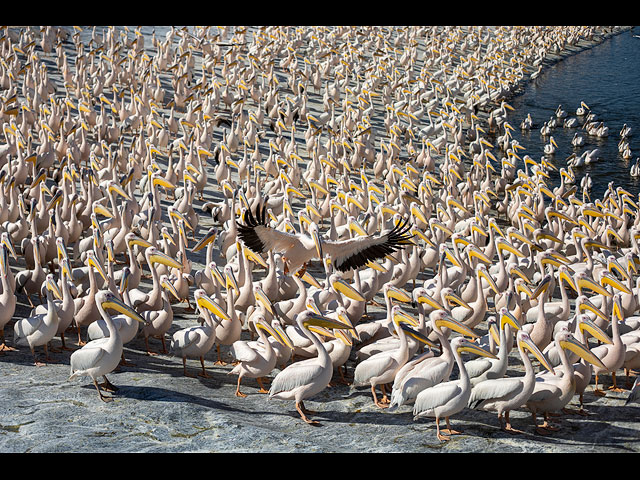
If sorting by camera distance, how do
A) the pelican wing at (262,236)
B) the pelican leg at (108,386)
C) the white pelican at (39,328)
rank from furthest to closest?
the pelican wing at (262,236) → the white pelican at (39,328) → the pelican leg at (108,386)

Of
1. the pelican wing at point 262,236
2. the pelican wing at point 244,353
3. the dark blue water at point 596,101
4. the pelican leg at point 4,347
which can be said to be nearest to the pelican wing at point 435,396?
the pelican wing at point 244,353

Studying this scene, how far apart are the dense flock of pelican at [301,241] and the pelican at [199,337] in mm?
25

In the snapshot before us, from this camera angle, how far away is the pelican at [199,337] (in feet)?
27.3

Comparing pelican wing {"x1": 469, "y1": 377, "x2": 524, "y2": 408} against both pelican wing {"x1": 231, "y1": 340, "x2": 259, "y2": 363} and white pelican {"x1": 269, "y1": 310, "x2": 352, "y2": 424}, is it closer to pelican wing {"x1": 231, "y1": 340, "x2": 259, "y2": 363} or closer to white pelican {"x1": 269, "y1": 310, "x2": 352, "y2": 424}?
white pelican {"x1": 269, "y1": 310, "x2": 352, "y2": 424}

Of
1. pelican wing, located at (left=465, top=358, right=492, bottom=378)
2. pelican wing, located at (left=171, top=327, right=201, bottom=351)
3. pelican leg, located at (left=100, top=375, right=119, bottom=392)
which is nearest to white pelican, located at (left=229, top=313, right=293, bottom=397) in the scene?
pelican wing, located at (left=171, top=327, right=201, bottom=351)

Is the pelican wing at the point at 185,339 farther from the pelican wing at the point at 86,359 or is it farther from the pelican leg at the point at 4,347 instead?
the pelican leg at the point at 4,347

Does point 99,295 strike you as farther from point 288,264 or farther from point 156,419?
point 288,264

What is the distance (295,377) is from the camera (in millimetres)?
7469

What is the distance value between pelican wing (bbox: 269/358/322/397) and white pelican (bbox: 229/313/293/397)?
0.50m

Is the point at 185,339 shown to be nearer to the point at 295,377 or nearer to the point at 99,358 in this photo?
the point at 99,358

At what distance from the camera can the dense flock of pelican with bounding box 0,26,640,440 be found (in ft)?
26.3

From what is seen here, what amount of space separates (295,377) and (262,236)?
8.98 ft

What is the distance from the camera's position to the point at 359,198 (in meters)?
14.8

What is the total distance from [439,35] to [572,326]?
97.3 feet
